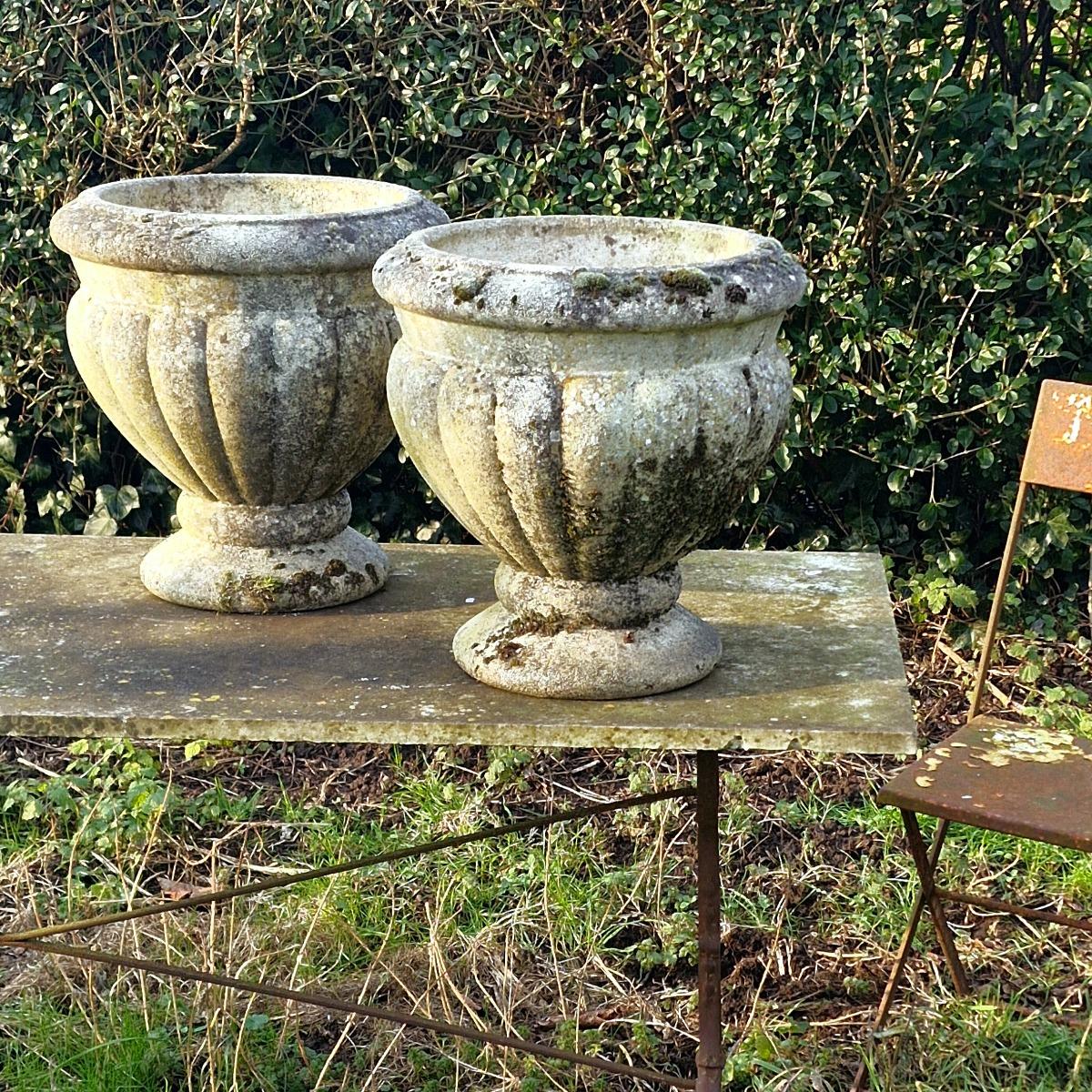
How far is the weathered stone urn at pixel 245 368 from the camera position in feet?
8.48

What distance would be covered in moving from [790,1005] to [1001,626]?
1.68 m

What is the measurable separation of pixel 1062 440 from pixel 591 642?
1.21 metres

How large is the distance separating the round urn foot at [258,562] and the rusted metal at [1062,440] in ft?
4.52

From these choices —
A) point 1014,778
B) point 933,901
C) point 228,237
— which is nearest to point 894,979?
point 933,901

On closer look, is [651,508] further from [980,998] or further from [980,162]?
[980,162]

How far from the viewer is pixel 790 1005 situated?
3367mm

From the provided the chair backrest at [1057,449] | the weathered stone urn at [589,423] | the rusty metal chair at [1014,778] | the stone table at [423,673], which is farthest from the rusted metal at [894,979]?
the weathered stone urn at [589,423]

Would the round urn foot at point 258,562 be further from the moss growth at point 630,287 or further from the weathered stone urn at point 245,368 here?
the moss growth at point 630,287

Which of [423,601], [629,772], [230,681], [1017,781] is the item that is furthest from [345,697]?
[629,772]

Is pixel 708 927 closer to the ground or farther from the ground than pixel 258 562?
closer to the ground

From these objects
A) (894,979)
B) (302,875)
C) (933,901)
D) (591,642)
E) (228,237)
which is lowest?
(894,979)

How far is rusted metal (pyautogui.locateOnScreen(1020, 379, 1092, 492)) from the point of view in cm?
310

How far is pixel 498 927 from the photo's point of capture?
355cm

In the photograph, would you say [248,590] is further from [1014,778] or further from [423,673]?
[1014,778]
